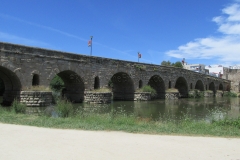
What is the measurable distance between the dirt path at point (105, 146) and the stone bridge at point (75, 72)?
37.9ft

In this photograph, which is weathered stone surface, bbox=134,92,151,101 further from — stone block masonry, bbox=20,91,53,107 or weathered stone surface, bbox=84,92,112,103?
stone block masonry, bbox=20,91,53,107

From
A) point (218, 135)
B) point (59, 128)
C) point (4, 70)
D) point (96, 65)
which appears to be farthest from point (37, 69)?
point (218, 135)

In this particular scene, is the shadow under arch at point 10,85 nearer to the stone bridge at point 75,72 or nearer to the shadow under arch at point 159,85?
the stone bridge at point 75,72

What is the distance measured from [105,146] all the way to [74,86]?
1888 centimetres

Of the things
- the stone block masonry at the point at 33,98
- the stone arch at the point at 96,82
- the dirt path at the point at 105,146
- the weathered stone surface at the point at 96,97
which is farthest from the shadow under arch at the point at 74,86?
the dirt path at the point at 105,146

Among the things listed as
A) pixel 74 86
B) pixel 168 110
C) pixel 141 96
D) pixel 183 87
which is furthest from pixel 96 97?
pixel 183 87

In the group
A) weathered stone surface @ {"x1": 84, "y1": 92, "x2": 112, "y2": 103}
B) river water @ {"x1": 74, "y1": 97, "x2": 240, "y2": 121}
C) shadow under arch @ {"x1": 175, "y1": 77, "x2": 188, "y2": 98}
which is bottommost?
river water @ {"x1": 74, "y1": 97, "x2": 240, "y2": 121}

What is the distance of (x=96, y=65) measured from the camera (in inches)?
938

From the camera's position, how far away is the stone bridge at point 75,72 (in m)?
17.6

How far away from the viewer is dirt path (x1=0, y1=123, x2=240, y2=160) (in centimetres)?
473

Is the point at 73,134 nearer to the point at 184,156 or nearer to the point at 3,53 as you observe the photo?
the point at 184,156

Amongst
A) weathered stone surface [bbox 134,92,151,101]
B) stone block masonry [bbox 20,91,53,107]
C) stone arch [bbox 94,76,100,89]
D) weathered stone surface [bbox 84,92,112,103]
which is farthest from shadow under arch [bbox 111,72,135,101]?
stone block masonry [bbox 20,91,53,107]

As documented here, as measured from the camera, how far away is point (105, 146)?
17.8 feet

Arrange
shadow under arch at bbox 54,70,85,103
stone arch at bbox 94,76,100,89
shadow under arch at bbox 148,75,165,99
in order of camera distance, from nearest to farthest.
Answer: shadow under arch at bbox 54,70,85,103, stone arch at bbox 94,76,100,89, shadow under arch at bbox 148,75,165,99
